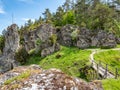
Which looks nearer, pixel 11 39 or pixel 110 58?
pixel 110 58

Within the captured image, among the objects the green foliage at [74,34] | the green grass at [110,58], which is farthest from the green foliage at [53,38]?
the green grass at [110,58]

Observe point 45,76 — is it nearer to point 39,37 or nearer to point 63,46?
point 63,46

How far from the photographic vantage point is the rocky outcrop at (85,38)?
3034 inches

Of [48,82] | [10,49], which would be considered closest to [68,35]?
[10,49]

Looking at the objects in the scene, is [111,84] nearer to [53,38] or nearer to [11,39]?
[53,38]

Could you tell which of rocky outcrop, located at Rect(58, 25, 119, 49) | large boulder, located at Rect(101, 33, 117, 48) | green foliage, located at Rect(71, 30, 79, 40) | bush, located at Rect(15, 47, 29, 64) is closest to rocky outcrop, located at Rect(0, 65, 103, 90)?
large boulder, located at Rect(101, 33, 117, 48)

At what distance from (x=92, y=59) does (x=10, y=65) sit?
2905 centimetres

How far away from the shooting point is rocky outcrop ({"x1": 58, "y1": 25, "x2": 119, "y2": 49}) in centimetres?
7706

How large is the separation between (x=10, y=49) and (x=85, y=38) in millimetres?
25335

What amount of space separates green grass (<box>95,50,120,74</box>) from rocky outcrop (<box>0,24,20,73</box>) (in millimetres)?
27036

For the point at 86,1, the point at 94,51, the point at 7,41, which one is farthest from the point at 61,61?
the point at 86,1

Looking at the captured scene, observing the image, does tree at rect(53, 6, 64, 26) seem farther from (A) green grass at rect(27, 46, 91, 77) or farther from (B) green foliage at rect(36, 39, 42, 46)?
(A) green grass at rect(27, 46, 91, 77)

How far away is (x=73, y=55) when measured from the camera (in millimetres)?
70000

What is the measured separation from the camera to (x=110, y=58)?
65375mm
